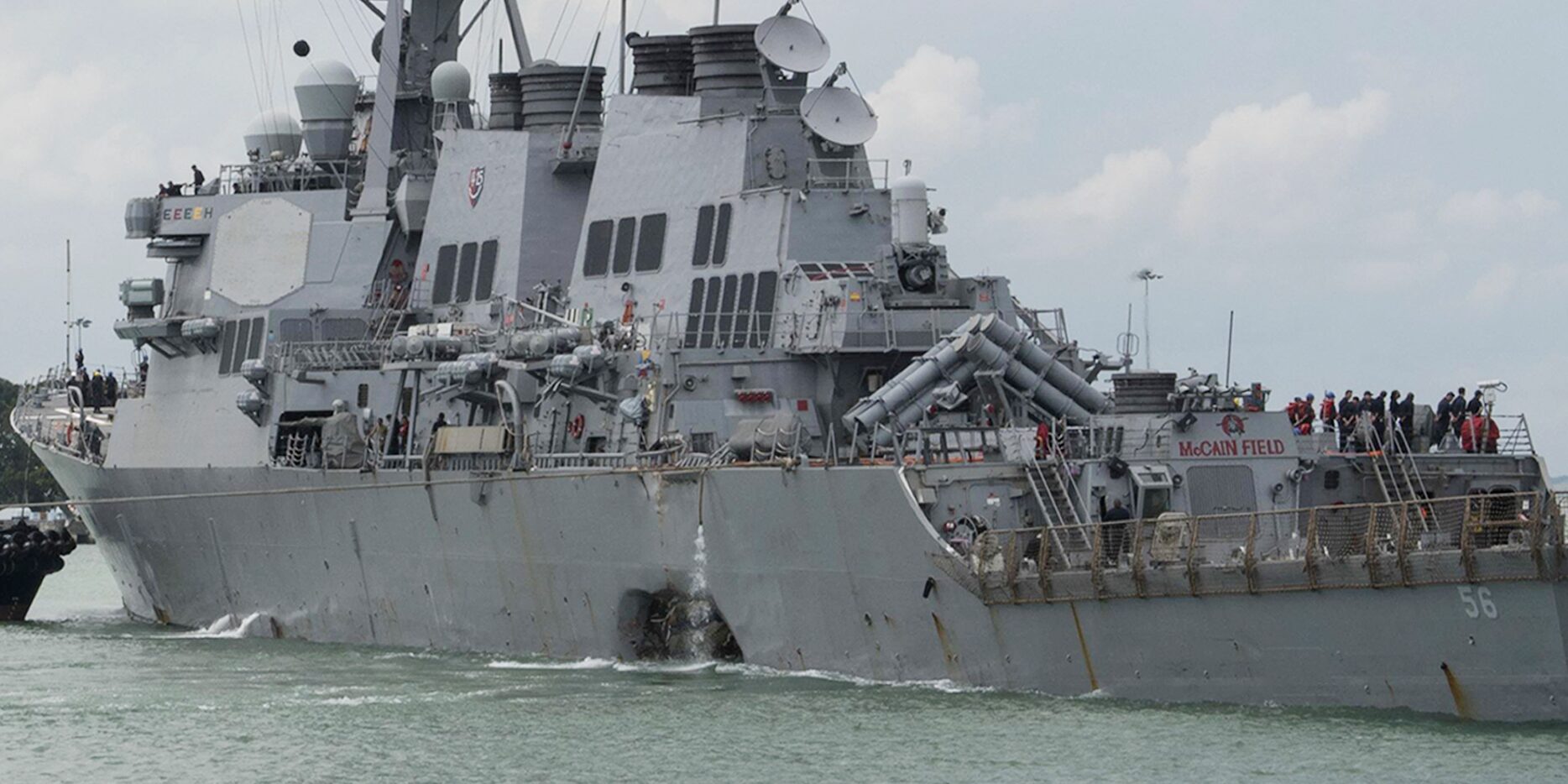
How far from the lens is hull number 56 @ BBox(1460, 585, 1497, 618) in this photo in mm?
24969

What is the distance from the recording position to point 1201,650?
Answer: 26.8m

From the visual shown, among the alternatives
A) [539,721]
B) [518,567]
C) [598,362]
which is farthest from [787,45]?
[539,721]

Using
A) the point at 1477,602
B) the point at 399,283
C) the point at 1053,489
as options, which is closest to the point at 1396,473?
the point at 1053,489

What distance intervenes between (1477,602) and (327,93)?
23566 mm

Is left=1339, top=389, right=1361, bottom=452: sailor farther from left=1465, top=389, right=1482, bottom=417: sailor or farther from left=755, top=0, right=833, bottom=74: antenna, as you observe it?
left=755, top=0, right=833, bottom=74: antenna

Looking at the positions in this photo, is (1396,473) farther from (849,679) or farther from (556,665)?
(556,665)

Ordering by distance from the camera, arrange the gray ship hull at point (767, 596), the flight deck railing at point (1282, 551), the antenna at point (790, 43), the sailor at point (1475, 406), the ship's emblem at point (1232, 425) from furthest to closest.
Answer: the antenna at point (790, 43) → the sailor at point (1475, 406) → the ship's emblem at point (1232, 425) → the gray ship hull at point (767, 596) → the flight deck railing at point (1282, 551)

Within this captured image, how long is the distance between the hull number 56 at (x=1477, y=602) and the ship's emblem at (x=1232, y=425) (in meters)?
5.14

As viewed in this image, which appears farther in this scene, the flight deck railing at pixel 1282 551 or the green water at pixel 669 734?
the flight deck railing at pixel 1282 551

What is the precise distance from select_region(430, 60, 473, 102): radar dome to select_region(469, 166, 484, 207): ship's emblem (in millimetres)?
2283

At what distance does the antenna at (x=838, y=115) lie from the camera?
33719mm

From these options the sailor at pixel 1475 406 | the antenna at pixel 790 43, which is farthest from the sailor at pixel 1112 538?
the antenna at pixel 790 43

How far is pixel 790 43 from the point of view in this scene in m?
34.0

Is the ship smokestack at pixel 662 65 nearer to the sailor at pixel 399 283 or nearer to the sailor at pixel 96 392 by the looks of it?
the sailor at pixel 399 283
